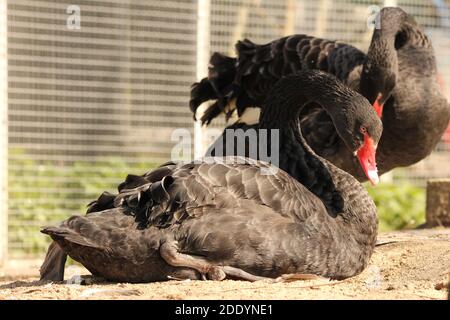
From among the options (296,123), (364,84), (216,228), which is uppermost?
(364,84)

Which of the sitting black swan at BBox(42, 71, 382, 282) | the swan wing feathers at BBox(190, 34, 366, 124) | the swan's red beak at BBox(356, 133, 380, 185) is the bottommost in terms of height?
the sitting black swan at BBox(42, 71, 382, 282)

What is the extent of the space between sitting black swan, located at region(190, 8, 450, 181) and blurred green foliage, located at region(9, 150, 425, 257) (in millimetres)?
1876

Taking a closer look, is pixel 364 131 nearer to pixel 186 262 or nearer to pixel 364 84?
pixel 186 262

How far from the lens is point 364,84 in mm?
5918

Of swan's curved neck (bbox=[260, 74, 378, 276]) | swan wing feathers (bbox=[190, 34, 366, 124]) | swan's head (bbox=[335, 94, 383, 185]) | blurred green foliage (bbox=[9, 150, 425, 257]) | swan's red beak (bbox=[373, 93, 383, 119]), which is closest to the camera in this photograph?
swan's curved neck (bbox=[260, 74, 378, 276])

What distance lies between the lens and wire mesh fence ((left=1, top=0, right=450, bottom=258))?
808 centimetres

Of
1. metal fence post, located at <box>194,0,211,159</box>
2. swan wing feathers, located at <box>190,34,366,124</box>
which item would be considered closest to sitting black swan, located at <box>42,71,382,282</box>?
swan wing feathers, located at <box>190,34,366,124</box>

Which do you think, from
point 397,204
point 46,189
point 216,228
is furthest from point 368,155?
point 397,204

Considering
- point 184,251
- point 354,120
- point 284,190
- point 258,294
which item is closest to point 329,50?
point 354,120

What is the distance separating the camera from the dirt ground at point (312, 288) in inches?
133

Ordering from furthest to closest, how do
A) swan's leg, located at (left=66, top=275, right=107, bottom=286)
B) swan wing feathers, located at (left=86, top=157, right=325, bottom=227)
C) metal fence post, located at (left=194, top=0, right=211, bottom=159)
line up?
1. metal fence post, located at (left=194, top=0, right=211, bottom=159)
2. swan's leg, located at (left=66, top=275, right=107, bottom=286)
3. swan wing feathers, located at (left=86, top=157, right=325, bottom=227)

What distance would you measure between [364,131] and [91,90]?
4.37 m

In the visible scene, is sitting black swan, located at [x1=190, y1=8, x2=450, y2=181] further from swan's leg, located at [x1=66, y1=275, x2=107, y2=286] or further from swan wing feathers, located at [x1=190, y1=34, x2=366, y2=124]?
swan's leg, located at [x1=66, y1=275, x2=107, y2=286]

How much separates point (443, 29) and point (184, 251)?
6213 mm
